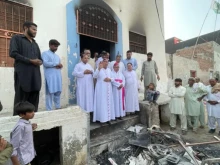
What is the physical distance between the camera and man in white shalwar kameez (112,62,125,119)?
504 centimetres

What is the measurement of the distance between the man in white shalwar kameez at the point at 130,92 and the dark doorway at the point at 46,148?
2106 millimetres

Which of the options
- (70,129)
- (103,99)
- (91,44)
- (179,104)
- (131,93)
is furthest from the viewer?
(91,44)

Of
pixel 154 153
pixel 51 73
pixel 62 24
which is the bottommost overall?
pixel 154 153

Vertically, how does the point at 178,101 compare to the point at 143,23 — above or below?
below

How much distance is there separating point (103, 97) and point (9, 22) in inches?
109

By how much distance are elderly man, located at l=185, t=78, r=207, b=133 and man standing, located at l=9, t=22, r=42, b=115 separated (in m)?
4.48

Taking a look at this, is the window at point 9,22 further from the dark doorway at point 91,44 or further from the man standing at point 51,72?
the dark doorway at point 91,44

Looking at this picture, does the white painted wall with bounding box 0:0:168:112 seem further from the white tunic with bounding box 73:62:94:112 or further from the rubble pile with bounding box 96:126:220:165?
the rubble pile with bounding box 96:126:220:165

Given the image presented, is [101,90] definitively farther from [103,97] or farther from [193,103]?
[193,103]

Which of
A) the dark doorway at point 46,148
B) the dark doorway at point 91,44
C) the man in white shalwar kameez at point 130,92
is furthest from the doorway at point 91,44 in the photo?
the dark doorway at point 46,148

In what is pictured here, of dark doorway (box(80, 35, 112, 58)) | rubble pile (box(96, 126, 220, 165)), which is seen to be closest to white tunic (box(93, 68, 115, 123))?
rubble pile (box(96, 126, 220, 165))

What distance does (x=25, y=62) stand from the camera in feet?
10.6

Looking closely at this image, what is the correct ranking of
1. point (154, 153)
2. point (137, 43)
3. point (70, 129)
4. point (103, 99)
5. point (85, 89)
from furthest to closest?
point (137, 43) < point (85, 89) < point (103, 99) < point (154, 153) < point (70, 129)

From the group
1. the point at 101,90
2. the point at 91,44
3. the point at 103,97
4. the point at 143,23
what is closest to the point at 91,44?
the point at 91,44
